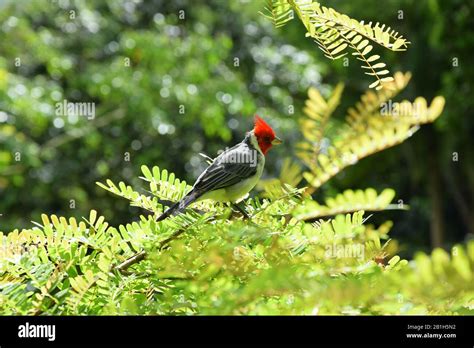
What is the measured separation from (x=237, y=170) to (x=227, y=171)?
18 millimetres

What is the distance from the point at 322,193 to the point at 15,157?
183cm

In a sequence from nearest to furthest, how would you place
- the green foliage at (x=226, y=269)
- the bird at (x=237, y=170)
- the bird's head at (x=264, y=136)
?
1. the green foliage at (x=226, y=269)
2. the bird at (x=237, y=170)
3. the bird's head at (x=264, y=136)

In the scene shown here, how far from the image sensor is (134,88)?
5.17m

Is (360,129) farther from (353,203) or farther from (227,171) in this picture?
(227,171)

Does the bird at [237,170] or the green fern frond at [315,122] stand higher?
the bird at [237,170]

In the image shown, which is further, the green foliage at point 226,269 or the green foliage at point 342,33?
the green foliage at point 342,33

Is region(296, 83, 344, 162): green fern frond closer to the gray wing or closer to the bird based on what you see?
the bird

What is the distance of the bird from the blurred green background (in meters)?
3.00

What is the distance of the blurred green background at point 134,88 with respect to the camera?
505 cm

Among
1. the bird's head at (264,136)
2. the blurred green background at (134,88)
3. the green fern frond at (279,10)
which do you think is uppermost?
the blurred green background at (134,88)

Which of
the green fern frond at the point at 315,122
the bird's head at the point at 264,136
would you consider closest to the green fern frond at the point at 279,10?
the green fern frond at the point at 315,122

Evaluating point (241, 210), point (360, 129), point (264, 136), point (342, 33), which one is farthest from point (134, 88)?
point (360, 129)

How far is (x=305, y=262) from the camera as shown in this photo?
1.82 feet

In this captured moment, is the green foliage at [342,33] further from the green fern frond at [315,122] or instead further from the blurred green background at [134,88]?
the blurred green background at [134,88]
